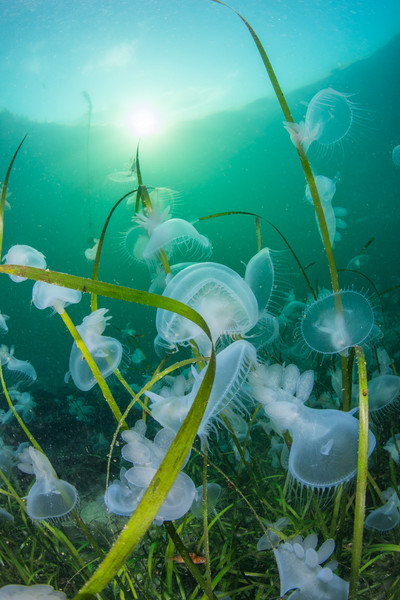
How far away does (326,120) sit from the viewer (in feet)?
7.60

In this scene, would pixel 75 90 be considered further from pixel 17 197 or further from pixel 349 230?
pixel 349 230

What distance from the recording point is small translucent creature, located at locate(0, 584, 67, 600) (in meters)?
1.18

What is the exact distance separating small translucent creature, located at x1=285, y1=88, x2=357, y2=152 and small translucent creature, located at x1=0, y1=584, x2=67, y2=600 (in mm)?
2581

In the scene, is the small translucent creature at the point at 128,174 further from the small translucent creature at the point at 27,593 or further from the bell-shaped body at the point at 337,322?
the small translucent creature at the point at 27,593

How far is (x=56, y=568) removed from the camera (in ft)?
7.68

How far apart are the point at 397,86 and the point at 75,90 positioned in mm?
29850

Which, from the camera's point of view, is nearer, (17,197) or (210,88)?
(210,88)

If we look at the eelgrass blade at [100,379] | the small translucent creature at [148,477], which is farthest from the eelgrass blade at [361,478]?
the eelgrass blade at [100,379]

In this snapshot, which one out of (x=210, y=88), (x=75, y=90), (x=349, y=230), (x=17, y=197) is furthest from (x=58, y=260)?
(x=349, y=230)

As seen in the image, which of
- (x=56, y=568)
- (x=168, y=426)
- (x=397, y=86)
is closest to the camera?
(x=168, y=426)

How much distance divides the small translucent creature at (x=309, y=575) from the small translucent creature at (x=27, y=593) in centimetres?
91

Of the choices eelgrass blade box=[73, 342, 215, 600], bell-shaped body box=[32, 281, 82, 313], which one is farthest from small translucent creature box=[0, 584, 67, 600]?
bell-shaped body box=[32, 281, 82, 313]

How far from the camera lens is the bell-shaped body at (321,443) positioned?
1.44 meters

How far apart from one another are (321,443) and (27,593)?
1310 mm
